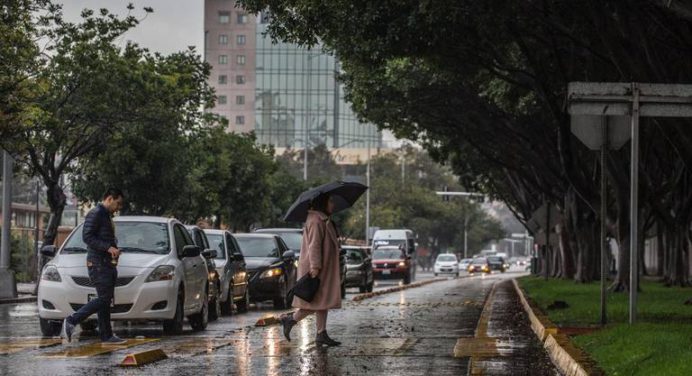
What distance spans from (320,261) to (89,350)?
272cm

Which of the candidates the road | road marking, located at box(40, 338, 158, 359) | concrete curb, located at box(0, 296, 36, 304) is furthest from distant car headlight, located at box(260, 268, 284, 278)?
road marking, located at box(40, 338, 158, 359)

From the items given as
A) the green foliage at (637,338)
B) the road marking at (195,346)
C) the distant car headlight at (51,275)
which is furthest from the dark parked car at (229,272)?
the road marking at (195,346)

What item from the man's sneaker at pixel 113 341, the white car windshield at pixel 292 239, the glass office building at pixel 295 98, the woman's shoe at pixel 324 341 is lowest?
the man's sneaker at pixel 113 341

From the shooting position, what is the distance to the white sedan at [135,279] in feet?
56.6

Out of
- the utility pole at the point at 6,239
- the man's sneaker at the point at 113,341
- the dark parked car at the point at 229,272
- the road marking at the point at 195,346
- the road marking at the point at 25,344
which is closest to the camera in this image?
the road marking at the point at 195,346

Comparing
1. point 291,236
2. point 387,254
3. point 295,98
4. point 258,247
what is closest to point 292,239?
point 291,236

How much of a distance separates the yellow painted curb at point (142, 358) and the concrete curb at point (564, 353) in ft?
12.5

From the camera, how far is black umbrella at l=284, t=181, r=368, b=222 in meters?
15.8

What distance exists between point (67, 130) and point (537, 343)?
72.7 feet

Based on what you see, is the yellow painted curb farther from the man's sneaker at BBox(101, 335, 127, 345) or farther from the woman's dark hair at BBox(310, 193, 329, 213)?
the woman's dark hair at BBox(310, 193, 329, 213)

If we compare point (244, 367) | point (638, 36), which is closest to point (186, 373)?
point (244, 367)

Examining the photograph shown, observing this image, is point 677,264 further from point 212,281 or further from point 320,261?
point 320,261

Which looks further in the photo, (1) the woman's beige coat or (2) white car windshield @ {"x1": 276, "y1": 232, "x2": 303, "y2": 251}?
(2) white car windshield @ {"x1": 276, "y1": 232, "x2": 303, "y2": 251}

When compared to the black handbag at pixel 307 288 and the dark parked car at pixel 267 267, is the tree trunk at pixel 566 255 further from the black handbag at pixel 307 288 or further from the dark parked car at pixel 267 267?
the black handbag at pixel 307 288
